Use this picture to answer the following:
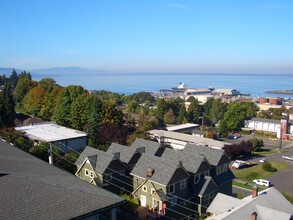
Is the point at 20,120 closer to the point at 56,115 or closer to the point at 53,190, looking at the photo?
the point at 56,115

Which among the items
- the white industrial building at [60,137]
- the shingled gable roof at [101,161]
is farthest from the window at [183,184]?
the white industrial building at [60,137]

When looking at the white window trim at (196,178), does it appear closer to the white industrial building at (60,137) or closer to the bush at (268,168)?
the white industrial building at (60,137)

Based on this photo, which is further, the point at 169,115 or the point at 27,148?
the point at 169,115

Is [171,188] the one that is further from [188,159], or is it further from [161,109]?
[161,109]

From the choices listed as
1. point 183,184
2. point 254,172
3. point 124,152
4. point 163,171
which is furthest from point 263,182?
point 124,152

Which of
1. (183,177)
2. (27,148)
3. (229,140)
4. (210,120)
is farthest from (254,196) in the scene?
(210,120)

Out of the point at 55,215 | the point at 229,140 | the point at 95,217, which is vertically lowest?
the point at 229,140

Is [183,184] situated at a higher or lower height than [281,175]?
higher
